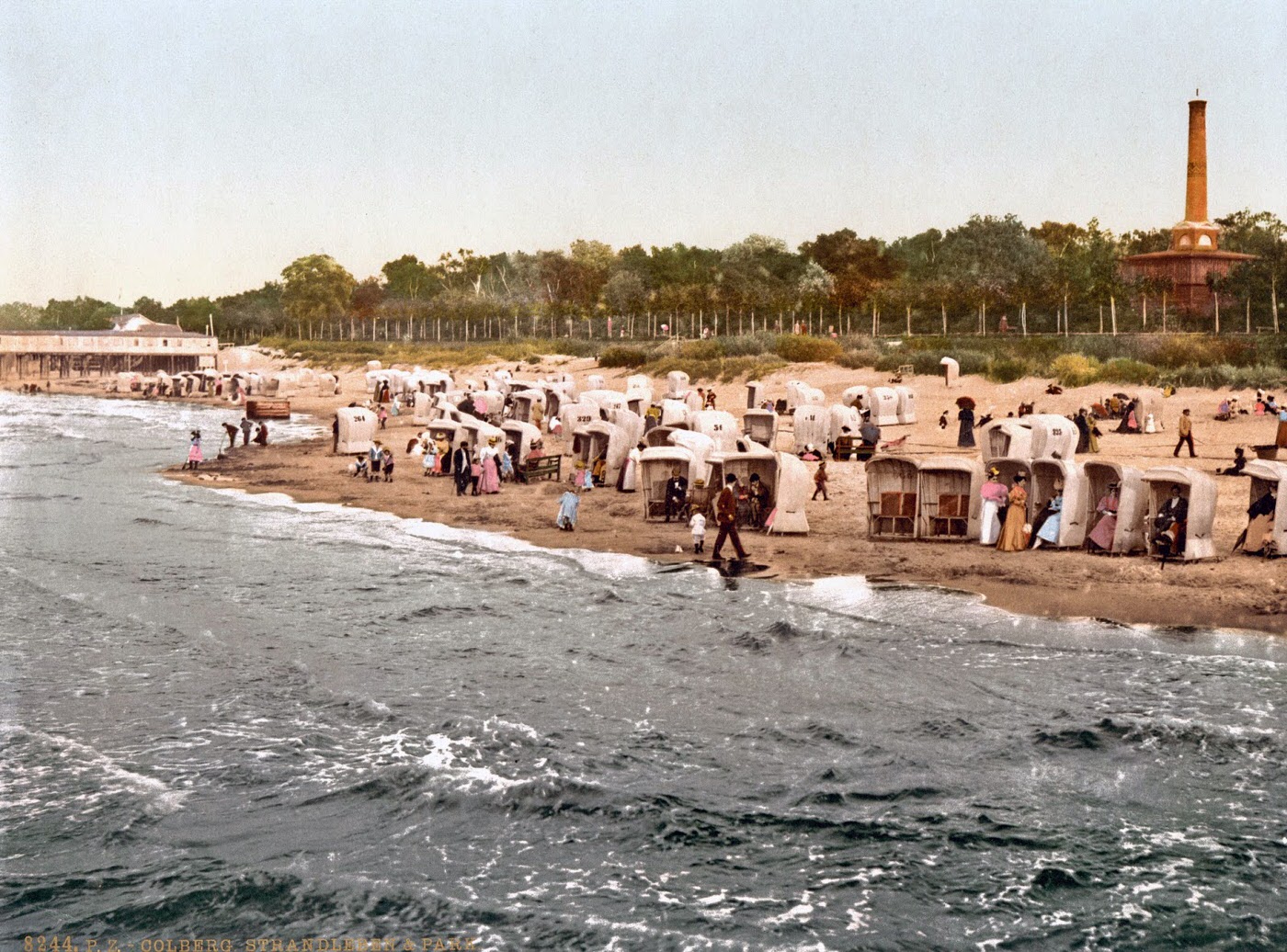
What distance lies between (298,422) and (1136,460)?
45.9 meters

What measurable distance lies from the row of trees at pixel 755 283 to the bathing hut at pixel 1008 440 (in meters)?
39.6

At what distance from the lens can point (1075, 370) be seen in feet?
167

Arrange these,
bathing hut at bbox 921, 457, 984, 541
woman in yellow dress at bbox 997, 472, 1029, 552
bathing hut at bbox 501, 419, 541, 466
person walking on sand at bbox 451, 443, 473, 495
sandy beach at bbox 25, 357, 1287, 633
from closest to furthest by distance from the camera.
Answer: sandy beach at bbox 25, 357, 1287, 633
woman in yellow dress at bbox 997, 472, 1029, 552
bathing hut at bbox 921, 457, 984, 541
person walking on sand at bbox 451, 443, 473, 495
bathing hut at bbox 501, 419, 541, 466

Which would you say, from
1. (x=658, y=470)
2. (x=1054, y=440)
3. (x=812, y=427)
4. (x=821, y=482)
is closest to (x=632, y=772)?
(x=658, y=470)

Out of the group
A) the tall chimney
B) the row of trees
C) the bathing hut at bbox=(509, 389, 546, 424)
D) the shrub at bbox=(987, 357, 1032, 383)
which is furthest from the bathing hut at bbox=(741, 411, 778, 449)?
the tall chimney

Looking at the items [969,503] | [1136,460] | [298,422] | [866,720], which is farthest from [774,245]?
[866,720]

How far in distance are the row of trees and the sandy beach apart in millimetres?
29581

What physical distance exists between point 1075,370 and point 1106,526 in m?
30.9

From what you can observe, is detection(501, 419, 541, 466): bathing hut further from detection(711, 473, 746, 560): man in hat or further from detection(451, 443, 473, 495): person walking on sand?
detection(711, 473, 746, 560): man in hat

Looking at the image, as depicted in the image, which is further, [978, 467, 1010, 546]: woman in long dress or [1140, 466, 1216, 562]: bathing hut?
[978, 467, 1010, 546]: woman in long dress

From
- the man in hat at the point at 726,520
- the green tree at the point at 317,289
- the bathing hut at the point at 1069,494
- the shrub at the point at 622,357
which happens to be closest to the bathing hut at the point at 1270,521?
the bathing hut at the point at 1069,494

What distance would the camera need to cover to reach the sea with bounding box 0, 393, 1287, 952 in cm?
1122

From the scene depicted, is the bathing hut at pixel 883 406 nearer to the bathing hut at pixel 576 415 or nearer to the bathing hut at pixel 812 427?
the bathing hut at pixel 812 427

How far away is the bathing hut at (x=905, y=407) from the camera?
46.1 m
